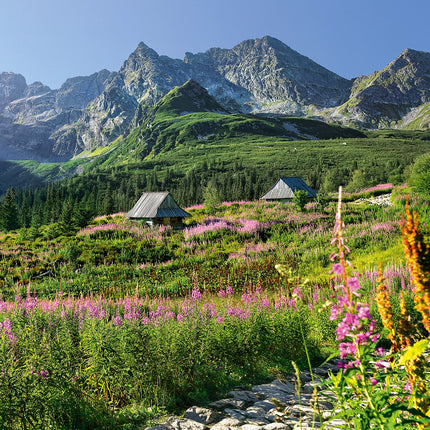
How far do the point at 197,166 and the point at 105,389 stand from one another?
508 ft

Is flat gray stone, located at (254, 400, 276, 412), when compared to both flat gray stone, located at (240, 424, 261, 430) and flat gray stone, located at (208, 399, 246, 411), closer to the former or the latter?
flat gray stone, located at (208, 399, 246, 411)

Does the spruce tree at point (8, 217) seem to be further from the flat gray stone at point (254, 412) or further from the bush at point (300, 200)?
the flat gray stone at point (254, 412)

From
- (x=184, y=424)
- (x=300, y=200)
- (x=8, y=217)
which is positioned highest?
(x=300, y=200)

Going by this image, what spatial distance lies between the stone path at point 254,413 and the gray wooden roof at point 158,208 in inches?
886

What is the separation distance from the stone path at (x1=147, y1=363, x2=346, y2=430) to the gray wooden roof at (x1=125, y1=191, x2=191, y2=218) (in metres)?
22.5

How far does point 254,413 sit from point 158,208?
78.6 feet

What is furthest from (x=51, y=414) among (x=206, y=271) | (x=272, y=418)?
(x=206, y=271)

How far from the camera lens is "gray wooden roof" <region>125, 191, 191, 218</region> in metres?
26.8

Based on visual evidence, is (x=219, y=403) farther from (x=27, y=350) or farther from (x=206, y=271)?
(x=206, y=271)

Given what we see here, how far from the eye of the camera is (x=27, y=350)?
430 cm

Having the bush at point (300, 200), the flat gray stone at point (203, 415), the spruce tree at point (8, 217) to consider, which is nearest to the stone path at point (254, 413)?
the flat gray stone at point (203, 415)

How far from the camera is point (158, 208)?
27.0 m

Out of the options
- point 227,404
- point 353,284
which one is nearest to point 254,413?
point 227,404

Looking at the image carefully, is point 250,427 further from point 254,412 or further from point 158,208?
point 158,208
